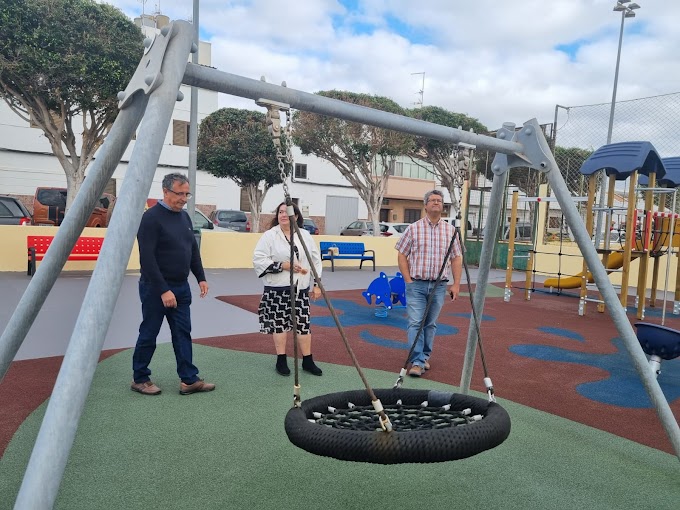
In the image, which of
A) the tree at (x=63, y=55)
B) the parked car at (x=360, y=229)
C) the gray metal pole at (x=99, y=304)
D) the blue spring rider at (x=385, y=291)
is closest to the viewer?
the gray metal pole at (x=99, y=304)

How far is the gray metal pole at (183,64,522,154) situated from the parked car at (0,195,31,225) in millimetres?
10834

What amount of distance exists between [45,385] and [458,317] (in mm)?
5511

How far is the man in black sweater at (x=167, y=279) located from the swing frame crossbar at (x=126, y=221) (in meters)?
1.54

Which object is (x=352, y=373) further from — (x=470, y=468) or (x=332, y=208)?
(x=332, y=208)

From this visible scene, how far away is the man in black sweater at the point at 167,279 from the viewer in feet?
11.9

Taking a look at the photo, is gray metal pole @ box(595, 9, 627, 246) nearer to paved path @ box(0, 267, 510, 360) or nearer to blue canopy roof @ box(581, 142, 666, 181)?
blue canopy roof @ box(581, 142, 666, 181)

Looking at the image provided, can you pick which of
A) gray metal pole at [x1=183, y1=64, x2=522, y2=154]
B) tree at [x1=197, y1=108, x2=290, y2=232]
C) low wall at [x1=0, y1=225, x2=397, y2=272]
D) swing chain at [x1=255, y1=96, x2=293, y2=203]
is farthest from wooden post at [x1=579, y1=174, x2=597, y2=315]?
tree at [x1=197, y1=108, x2=290, y2=232]

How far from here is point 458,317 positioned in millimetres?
7863

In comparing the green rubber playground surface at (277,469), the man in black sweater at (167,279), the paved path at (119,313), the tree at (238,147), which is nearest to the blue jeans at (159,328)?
the man in black sweater at (167,279)

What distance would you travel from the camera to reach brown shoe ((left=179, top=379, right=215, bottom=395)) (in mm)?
3889

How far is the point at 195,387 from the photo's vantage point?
3.92 metres

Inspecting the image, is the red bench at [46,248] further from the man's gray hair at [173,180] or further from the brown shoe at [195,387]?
the man's gray hair at [173,180]

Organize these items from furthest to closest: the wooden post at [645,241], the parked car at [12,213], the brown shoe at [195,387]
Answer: the parked car at [12,213]
the wooden post at [645,241]
the brown shoe at [195,387]

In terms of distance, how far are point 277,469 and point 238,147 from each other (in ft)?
73.1
